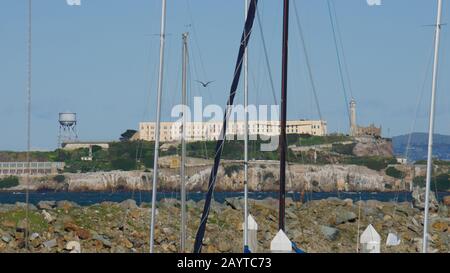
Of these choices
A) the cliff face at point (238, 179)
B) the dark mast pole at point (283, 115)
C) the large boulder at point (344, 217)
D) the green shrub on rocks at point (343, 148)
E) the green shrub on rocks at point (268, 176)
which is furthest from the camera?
the green shrub on rocks at point (343, 148)

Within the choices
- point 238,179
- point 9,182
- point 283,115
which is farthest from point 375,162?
point 283,115

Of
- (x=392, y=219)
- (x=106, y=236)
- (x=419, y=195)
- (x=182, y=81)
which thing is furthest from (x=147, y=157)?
(x=182, y=81)

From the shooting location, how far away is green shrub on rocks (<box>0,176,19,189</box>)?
616 ft

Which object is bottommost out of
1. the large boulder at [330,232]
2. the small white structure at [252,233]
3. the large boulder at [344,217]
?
the large boulder at [330,232]

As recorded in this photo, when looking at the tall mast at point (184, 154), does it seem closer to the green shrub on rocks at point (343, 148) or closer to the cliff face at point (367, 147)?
the green shrub on rocks at point (343, 148)

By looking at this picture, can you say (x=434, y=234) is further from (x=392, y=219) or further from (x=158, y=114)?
(x=158, y=114)

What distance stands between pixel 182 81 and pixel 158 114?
359 cm

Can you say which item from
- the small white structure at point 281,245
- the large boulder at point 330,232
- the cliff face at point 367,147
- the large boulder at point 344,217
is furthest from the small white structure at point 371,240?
the cliff face at point 367,147

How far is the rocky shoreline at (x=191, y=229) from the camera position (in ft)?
125

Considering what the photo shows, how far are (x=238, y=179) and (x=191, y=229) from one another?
11329cm

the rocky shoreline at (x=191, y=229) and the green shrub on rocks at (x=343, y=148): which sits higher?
the green shrub on rocks at (x=343, y=148)

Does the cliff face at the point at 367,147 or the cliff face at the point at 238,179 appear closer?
the cliff face at the point at 238,179

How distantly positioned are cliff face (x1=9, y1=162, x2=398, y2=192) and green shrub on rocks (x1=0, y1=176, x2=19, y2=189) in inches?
42.5

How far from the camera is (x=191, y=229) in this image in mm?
42781
